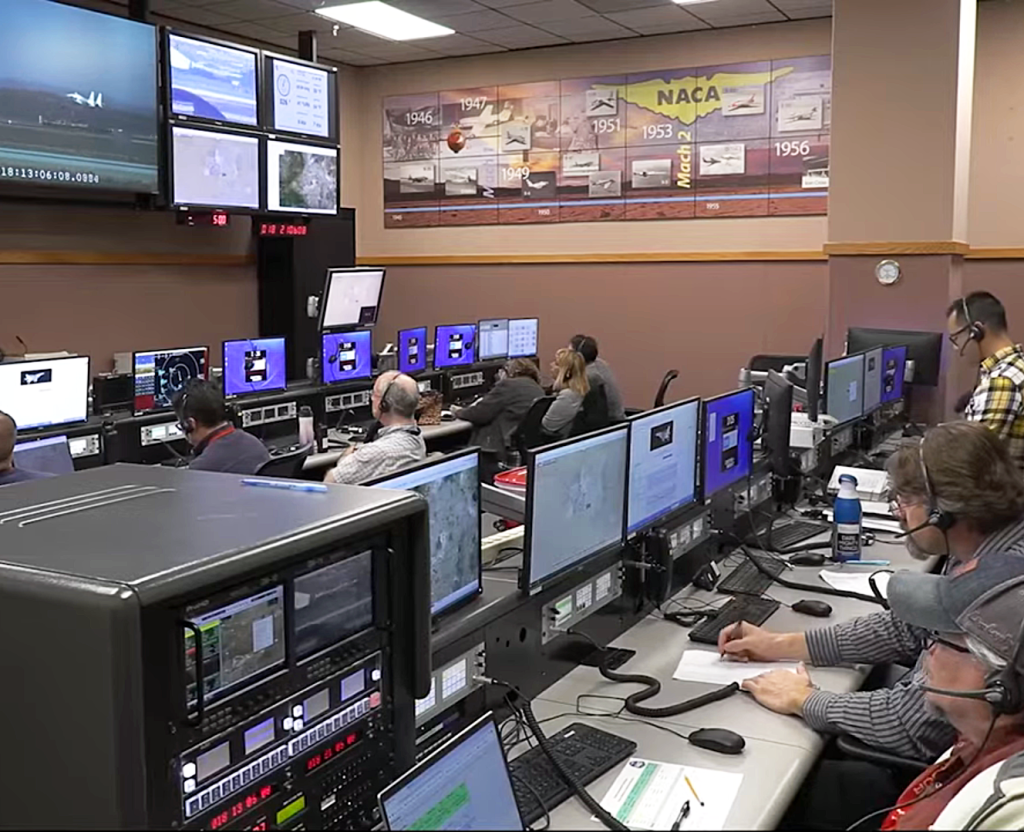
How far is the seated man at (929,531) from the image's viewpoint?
2.04 meters

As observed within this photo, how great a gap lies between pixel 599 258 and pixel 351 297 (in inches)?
83.4

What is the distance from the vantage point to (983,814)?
1511 millimetres

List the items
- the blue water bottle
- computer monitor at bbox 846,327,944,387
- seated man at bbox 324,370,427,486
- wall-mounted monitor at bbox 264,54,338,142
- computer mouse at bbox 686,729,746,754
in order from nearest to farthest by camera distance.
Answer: computer mouse at bbox 686,729,746,754 < the blue water bottle < seated man at bbox 324,370,427,486 < computer monitor at bbox 846,327,944,387 < wall-mounted monitor at bbox 264,54,338,142

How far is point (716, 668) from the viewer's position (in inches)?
97.5

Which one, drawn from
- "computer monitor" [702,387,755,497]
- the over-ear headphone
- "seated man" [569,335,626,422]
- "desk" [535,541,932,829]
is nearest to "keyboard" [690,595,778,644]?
"desk" [535,541,932,829]

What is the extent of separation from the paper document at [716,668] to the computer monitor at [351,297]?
4.77 m

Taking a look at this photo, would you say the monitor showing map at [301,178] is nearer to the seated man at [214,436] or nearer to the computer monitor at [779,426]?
the seated man at [214,436]

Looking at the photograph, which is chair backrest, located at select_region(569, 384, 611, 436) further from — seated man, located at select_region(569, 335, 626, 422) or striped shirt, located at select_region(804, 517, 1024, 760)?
striped shirt, located at select_region(804, 517, 1024, 760)

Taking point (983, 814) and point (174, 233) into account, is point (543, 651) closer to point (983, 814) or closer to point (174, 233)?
point (983, 814)

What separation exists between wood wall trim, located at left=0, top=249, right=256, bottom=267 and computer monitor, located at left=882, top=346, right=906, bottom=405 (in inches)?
184

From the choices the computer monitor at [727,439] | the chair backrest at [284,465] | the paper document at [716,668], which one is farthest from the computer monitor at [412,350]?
the paper document at [716,668]

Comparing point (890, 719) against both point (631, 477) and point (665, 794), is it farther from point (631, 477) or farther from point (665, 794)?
point (631, 477)

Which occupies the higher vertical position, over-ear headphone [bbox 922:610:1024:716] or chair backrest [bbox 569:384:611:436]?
over-ear headphone [bbox 922:610:1024:716]

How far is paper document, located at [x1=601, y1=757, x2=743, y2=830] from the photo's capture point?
5.74ft
